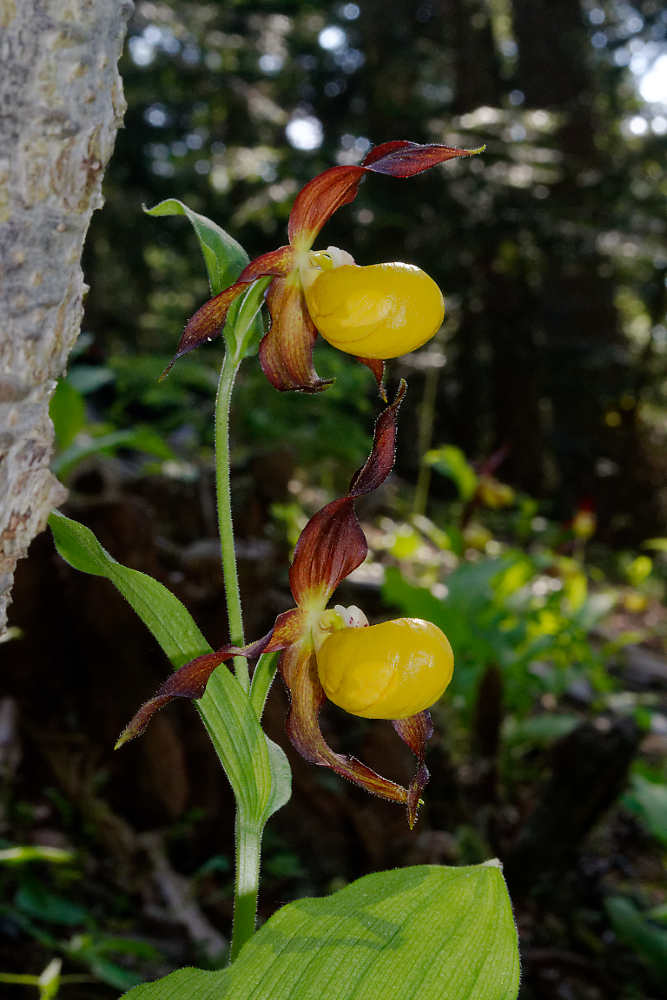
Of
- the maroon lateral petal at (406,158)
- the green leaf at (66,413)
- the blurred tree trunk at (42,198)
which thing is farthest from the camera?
the green leaf at (66,413)

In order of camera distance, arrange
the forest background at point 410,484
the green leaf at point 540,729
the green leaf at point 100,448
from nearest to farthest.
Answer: the forest background at point 410,484 → the green leaf at point 100,448 → the green leaf at point 540,729

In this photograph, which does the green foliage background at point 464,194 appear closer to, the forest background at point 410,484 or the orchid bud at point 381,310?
the forest background at point 410,484

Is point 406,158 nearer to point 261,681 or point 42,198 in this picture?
point 42,198

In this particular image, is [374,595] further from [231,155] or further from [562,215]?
[231,155]

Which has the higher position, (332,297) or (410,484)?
(332,297)

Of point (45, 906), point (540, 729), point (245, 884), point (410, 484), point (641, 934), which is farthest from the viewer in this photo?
point (410, 484)

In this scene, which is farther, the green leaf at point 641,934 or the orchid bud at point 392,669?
the green leaf at point 641,934

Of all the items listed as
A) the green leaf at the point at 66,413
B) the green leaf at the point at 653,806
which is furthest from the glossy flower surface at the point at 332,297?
the green leaf at the point at 66,413

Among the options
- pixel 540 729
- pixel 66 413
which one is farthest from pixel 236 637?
pixel 540 729

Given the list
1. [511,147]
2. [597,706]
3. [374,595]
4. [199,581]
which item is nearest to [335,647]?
[199,581]
